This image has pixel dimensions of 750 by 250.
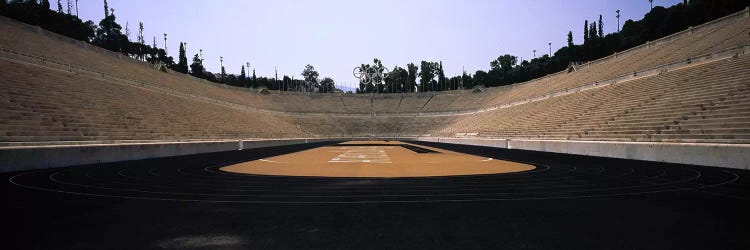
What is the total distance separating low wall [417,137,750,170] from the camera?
44.5 feet

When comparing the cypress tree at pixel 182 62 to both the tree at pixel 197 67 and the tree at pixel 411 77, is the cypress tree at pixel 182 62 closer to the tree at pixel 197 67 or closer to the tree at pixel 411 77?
the tree at pixel 197 67

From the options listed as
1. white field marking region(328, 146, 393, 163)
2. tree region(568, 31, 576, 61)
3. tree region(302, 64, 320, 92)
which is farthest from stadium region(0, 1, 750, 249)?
tree region(302, 64, 320, 92)

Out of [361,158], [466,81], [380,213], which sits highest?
[466,81]

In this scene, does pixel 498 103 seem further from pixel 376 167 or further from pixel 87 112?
pixel 87 112

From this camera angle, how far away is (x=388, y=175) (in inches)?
520

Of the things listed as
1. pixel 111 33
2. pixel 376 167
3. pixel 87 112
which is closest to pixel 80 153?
pixel 87 112

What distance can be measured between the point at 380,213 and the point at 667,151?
15723 mm

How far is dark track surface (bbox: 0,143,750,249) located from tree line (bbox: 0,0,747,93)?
200 ft

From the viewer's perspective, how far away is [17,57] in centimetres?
2667

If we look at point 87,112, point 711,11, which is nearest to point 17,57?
point 87,112

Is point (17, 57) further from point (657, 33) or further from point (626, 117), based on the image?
point (657, 33)

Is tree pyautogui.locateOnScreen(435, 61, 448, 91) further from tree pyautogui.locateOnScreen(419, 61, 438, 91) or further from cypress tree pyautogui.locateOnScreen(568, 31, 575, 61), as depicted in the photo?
cypress tree pyautogui.locateOnScreen(568, 31, 575, 61)

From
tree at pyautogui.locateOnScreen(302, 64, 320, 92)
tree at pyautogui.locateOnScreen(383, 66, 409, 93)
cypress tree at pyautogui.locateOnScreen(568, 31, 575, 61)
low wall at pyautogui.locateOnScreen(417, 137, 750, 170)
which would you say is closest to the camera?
low wall at pyautogui.locateOnScreen(417, 137, 750, 170)

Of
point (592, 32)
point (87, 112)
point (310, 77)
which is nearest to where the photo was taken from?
point (87, 112)
